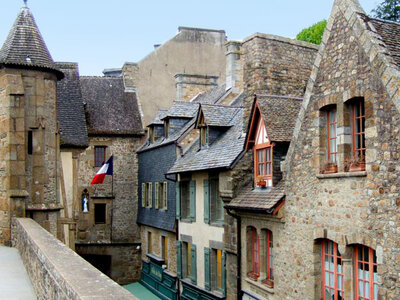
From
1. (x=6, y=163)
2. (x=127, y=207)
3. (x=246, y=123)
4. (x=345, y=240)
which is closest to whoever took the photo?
(x=345, y=240)

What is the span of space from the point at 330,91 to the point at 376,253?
3439 mm

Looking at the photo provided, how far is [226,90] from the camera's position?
26.0 meters

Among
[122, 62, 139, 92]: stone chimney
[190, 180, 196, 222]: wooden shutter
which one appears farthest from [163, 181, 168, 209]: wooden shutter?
[122, 62, 139, 92]: stone chimney

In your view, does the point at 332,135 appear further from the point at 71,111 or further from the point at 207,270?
the point at 71,111

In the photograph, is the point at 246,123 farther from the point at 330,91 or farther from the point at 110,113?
the point at 110,113

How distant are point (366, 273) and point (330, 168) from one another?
2241 millimetres

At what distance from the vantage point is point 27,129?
Answer: 19.7 metres

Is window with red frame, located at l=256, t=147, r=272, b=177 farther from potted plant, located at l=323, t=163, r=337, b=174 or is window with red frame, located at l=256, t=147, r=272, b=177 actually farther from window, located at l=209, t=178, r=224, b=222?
window, located at l=209, t=178, r=224, b=222

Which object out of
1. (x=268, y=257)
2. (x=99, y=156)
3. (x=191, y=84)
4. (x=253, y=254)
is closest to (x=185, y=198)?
(x=253, y=254)

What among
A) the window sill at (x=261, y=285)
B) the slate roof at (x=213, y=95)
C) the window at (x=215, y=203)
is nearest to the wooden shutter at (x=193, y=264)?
the window at (x=215, y=203)

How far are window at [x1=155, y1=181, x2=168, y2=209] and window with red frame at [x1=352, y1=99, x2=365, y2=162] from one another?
14.7 meters

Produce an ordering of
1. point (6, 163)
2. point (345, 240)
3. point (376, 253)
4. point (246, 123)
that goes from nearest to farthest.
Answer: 1. point (376, 253)
2. point (345, 240)
3. point (246, 123)
4. point (6, 163)

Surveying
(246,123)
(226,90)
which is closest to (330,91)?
(246,123)

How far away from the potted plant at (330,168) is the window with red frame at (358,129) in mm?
634
